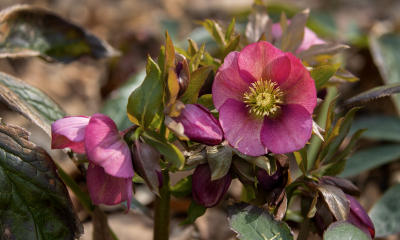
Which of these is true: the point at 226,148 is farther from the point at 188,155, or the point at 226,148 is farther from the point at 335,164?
the point at 335,164

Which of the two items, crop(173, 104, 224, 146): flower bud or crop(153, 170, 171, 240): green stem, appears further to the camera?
crop(153, 170, 171, 240): green stem

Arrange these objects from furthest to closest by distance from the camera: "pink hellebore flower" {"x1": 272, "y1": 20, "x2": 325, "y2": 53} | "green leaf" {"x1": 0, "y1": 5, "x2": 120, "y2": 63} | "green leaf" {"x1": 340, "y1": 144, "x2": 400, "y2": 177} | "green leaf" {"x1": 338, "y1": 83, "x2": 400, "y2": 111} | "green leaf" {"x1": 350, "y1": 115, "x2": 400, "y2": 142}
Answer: "green leaf" {"x1": 350, "y1": 115, "x2": 400, "y2": 142}
"green leaf" {"x1": 340, "y1": 144, "x2": 400, "y2": 177}
"green leaf" {"x1": 0, "y1": 5, "x2": 120, "y2": 63}
"pink hellebore flower" {"x1": 272, "y1": 20, "x2": 325, "y2": 53}
"green leaf" {"x1": 338, "y1": 83, "x2": 400, "y2": 111}

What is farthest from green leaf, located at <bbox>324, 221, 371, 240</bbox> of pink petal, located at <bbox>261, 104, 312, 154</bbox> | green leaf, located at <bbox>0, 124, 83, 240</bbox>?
green leaf, located at <bbox>0, 124, 83, 240</bbox>

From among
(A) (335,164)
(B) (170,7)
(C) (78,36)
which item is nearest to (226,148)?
(A) (335,164)

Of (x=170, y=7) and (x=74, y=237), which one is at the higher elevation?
(x=74, y=237)

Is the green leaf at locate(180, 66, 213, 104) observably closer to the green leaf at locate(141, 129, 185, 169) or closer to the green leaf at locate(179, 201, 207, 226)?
the green leaf at locate(141, 129, 185, 169)

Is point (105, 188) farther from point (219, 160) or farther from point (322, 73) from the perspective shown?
point (322, 73)

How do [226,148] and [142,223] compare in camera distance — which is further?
[142,223]
